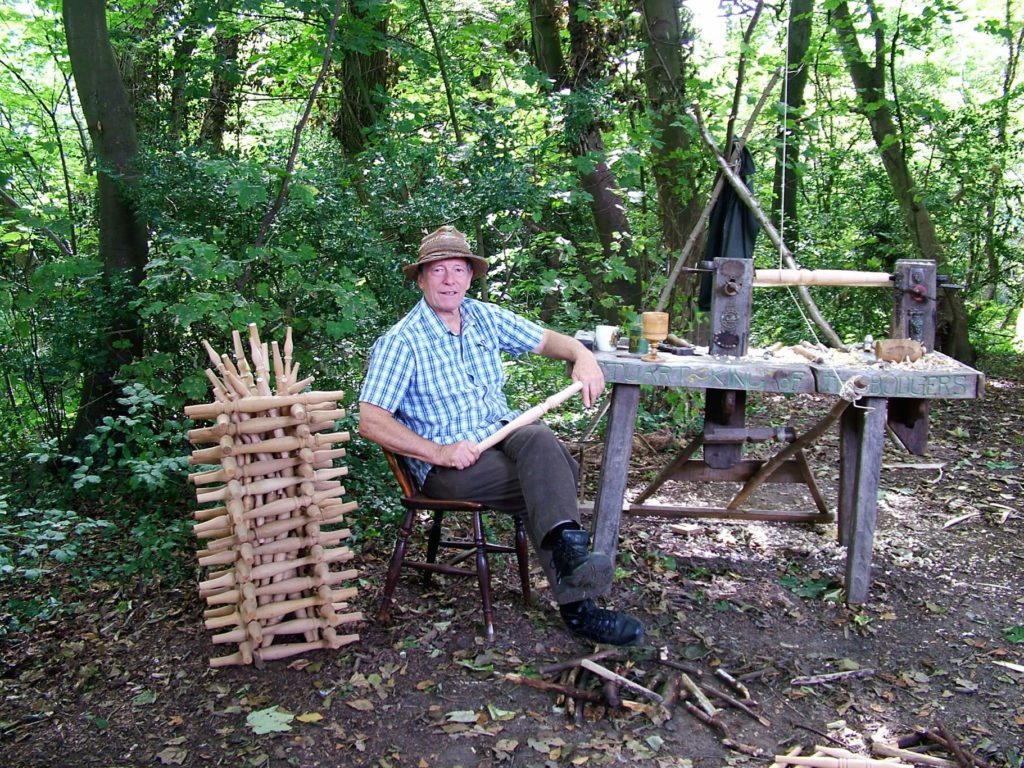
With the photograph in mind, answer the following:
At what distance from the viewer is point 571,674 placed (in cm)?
326

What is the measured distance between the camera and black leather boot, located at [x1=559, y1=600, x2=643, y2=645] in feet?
11.3

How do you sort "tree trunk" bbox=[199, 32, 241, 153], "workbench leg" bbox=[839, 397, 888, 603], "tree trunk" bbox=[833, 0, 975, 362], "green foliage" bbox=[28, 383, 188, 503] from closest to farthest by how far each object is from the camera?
"workbench leg" bbox=[839, 397, 888, 603] < "green foliage" bbox=[28, 383, 188, 503] < "tree trunk" bbox=[199, 32, 241, 153] < "tree trunk" bbox=[833, 0, 975, 362]

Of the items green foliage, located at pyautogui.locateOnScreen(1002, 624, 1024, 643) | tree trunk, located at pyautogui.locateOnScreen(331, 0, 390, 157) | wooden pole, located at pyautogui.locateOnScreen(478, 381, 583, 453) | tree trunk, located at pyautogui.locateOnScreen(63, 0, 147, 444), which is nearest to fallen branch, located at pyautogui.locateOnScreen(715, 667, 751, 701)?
wooden pole, located at pyautogui.locateOnScreen(478, 381, 583, 453)

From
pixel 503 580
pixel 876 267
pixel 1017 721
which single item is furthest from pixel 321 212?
pixel 876 267

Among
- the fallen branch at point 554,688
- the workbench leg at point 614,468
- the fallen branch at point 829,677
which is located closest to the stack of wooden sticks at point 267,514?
the fallen branch at point 554,688

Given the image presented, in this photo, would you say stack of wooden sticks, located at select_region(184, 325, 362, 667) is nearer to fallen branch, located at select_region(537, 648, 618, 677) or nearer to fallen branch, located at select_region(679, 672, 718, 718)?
fallen branch, located at select_region(537, 648, 618, 677)

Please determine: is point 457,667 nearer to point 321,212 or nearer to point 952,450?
point 321,212

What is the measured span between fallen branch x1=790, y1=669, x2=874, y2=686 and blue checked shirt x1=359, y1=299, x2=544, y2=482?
1631 mm

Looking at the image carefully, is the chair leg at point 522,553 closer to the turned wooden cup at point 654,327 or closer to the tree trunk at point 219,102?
the turned wooden cup at point 654,327

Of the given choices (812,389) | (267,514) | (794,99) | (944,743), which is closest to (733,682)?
(944,743)

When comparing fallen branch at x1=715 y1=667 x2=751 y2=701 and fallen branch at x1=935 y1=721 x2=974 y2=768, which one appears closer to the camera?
fallen branch at x1=935 y1=721 x2=974 y2=768

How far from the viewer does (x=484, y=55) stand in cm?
766

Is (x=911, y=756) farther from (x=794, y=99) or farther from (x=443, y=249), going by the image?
(x=794, y=99)

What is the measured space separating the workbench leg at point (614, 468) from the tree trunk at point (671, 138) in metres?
2.85
